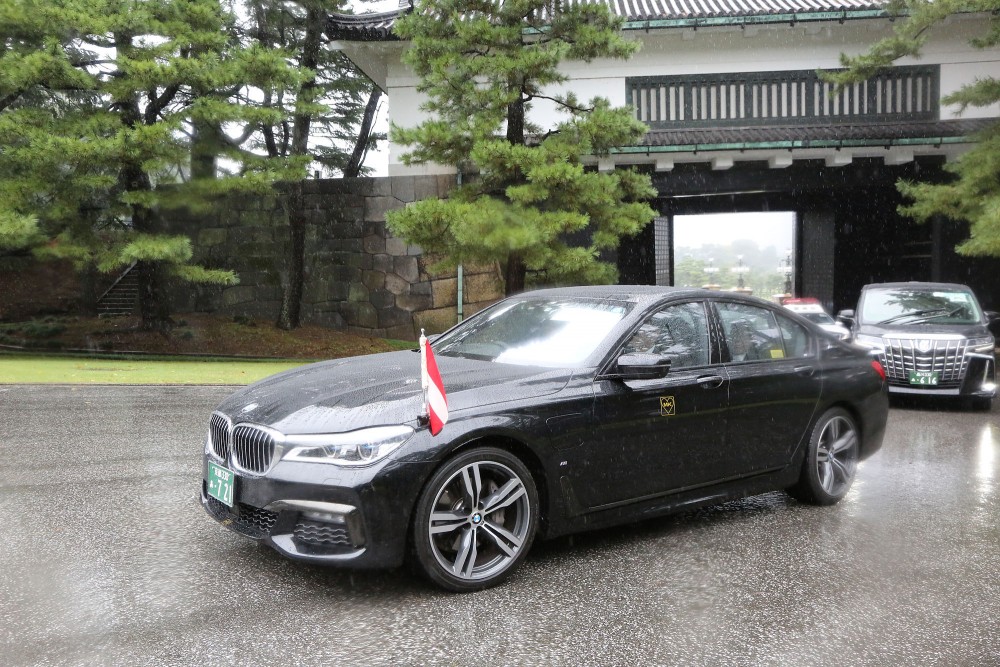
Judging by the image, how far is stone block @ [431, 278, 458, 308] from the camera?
1783 cm

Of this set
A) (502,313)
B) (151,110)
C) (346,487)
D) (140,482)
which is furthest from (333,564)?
(151,110)

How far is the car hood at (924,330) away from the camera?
10062mm

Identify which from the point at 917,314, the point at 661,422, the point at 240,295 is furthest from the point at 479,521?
the point at 240,295

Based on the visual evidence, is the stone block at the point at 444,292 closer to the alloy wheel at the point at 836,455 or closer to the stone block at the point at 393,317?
the stone block at the point at 393,317

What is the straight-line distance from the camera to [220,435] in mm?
4230

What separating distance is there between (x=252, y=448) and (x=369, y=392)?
583 mm

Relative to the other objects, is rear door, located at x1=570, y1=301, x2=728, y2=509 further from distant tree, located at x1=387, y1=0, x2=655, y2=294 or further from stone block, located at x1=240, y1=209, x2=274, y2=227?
stone block, located at x1=240, y1=209, x2=274, y2=227

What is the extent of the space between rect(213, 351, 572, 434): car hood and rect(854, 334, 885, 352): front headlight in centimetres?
719

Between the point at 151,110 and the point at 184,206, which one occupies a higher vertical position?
the point at 151,110

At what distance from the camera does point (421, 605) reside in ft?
12.2

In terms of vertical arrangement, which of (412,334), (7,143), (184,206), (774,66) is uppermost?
(774,66)

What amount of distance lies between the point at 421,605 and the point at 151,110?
13.9 m

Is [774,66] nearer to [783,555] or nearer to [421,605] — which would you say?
[783,555]

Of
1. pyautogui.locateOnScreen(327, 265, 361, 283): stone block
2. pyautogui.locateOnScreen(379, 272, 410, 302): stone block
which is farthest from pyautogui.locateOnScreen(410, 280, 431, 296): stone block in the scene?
pyautogui.locateOnScreen(327, 265, 361, 283): stone block
